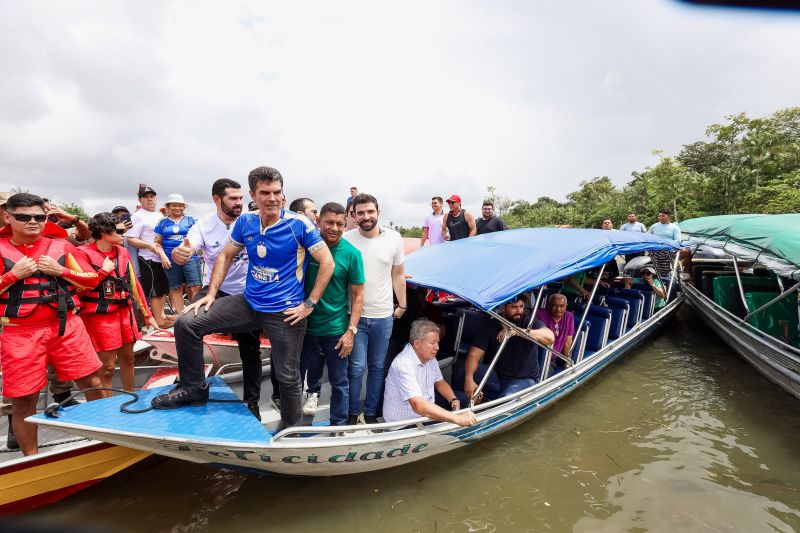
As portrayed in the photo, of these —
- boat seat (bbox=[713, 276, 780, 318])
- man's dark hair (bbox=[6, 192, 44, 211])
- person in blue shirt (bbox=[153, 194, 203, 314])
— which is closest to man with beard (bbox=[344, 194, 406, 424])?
man's dark hair (bbox=[6, 192, 44, 211])

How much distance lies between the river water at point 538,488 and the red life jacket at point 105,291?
1635mm

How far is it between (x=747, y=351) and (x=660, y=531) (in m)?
5.02

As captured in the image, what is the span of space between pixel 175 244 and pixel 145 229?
2.70 feet

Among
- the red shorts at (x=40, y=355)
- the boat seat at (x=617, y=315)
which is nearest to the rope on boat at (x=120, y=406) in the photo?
the red shorts at (x=40, y=355)

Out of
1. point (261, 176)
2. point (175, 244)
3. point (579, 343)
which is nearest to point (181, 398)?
point (261, 176)

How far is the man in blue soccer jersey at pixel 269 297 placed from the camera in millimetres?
2838

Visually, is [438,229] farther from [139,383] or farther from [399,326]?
[139,383]

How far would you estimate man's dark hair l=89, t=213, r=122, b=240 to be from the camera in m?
3.65

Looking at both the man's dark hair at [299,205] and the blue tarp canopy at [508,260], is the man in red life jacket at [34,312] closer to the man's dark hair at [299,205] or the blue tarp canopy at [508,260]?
the man's dark hair at [299,205]

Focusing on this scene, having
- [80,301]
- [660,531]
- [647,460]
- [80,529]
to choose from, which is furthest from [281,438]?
[647,460]

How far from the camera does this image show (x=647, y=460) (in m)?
3.99

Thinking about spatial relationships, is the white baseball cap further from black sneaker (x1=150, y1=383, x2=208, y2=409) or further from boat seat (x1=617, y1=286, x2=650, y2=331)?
boat seat (x1=617, y1=286, x2=650, y2=331)

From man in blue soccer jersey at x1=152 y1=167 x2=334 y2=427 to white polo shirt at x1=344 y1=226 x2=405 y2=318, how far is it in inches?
22.7

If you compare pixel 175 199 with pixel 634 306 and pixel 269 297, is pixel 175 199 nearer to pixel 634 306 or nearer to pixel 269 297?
pixel 269 297
